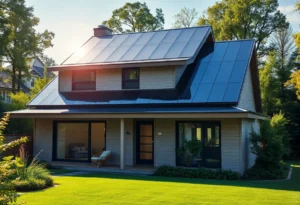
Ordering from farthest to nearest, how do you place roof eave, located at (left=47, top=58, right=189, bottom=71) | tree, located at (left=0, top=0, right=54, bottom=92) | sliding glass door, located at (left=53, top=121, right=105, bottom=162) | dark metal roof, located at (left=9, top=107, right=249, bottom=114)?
tree, located at (left=0, top=0, right=54, bottom=92) → sliding glass door, located at (left=53, top=121, right=105, bottom=162) → roof eave, located at (left=47, top=58, right=189, bottom=71) → dark metal roof, located at (left=9, top=107, right=249, bottom=114)

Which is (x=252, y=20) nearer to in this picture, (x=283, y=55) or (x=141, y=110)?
(x=283, y=55)

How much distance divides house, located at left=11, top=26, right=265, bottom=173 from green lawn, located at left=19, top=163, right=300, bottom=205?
343 cm

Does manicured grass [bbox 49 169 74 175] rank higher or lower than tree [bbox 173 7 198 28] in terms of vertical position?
lower

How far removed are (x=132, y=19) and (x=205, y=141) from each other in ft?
84.8

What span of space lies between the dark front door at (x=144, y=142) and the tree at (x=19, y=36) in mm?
18010

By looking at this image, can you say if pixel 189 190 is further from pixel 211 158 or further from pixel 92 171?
pixel 92 171

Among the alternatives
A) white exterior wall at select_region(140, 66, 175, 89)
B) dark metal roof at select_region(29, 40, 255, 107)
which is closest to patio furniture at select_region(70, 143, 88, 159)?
dark metal roof at select_region(29, 40, 255, 107)

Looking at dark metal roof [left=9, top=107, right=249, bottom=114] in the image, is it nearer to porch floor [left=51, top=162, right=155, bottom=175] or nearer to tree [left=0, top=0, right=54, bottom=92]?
porch floor [left=51, top=162, right=155, bottom=175]

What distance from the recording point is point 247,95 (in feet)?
56.7

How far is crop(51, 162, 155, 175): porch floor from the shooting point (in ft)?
48.7

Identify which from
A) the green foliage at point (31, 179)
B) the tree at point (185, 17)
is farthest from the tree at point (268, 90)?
the green foliage at point (31, 179)

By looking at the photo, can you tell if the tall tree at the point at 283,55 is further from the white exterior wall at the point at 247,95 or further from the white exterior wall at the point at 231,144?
the white exterior wall at the point at 231,144

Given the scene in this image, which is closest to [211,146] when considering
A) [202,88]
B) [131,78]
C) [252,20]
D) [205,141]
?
[205,141]

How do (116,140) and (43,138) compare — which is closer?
(116,140)
